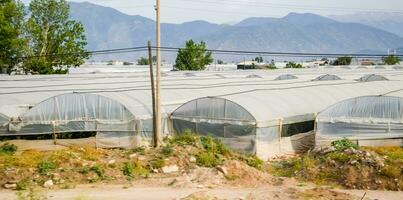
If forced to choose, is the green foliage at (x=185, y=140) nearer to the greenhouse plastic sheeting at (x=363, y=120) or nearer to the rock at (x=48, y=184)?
the rock at (x=48, y=184)

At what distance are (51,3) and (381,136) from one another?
92.9ft

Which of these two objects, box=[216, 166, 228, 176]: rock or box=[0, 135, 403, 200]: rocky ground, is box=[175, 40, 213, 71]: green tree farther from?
box=[216, 166, 228, 176]: rock

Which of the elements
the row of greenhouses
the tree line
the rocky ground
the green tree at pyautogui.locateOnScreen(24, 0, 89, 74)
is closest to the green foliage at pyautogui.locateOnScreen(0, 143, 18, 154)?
the rocky ground

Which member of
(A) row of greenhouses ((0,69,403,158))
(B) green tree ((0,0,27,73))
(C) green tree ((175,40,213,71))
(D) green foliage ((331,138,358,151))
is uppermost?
(B) green tree ((0,0,27,73))

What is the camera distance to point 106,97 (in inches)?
772

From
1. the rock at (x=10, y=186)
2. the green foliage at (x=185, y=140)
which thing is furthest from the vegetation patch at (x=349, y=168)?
the rock at (x=10, y=186)

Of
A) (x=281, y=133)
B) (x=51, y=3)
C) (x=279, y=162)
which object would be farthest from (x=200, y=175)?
(x=51, y=3)

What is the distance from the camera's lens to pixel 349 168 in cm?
1524

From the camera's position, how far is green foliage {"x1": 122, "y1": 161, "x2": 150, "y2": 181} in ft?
51.6

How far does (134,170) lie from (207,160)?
2.40 metres

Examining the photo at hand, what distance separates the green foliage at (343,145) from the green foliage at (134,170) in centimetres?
626

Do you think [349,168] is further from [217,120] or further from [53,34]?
[53,34]

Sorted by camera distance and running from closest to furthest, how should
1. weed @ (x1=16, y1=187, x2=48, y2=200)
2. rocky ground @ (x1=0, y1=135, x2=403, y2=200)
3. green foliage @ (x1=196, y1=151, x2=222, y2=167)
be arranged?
weed @ (x1=16, y1=187, x2=48, y2=200), rocky ground @ (x1=0, y1=135, x2=403, y2=200), green foliage @ (x1=196, y1=151, x2=222, y2=167)

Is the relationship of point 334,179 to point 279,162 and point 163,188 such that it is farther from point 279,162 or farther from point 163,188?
point 163,188
